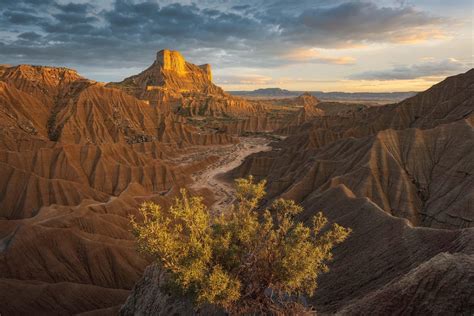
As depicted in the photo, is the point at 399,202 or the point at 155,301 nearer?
the point at 155,301

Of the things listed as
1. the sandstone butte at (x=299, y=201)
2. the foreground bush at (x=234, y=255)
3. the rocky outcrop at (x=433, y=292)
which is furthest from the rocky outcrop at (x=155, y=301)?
the rocky outcrop at (x=433, y=292)

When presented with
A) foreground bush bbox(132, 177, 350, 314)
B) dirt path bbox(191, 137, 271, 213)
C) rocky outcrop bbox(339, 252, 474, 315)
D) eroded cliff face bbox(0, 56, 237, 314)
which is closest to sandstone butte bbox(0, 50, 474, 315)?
rocky outcrop bbox(339, 252, 474, 315)

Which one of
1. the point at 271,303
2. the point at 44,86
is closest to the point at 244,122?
the point at 44,86

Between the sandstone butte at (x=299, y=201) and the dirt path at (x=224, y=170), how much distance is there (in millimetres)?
2936

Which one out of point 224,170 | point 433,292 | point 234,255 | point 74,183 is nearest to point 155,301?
point 234,255

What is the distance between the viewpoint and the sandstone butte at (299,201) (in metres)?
22.5

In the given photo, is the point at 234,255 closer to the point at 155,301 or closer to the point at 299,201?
the point at 155,301

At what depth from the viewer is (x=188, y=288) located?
14.8 m

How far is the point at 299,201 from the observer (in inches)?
2192

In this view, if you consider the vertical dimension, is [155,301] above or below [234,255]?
below

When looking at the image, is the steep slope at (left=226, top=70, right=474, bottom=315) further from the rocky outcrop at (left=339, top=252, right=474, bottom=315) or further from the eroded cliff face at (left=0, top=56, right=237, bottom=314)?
the eroded cliff face at (left=0, top=56, right=237, bottom=314)

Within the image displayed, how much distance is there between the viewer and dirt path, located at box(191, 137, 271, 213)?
251 ft

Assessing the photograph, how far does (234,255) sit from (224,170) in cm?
8670

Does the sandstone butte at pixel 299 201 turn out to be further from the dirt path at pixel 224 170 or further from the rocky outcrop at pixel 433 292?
the dirt path at pixel 224 170
